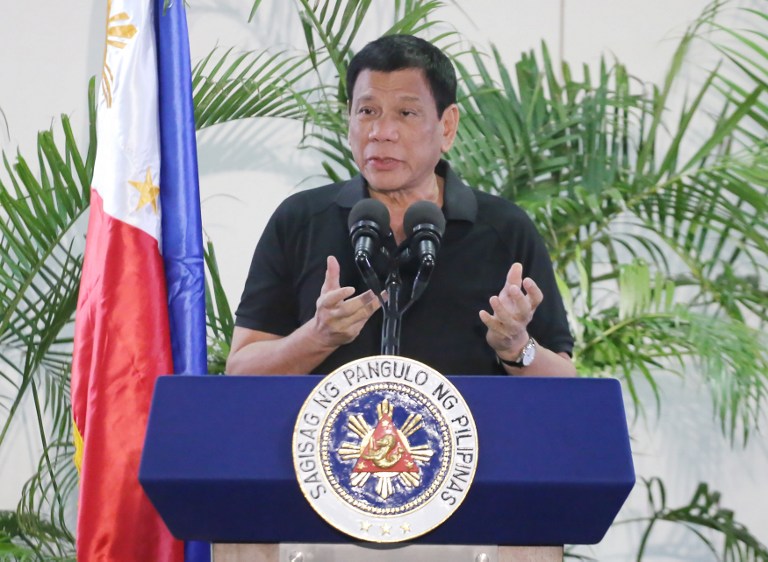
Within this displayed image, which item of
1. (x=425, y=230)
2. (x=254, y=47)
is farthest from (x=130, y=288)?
(x=254, y=47)

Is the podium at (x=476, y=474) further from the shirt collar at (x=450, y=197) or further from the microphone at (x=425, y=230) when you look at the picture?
the shirt collar at (x=450, y=197)

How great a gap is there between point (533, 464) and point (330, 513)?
0.89ft

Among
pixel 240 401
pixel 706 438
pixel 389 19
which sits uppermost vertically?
pixel 389 19

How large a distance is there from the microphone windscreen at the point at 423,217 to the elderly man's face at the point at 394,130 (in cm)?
48

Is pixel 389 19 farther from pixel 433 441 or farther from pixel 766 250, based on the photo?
pixel 433 441

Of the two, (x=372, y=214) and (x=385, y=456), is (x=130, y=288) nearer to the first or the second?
(x=372, y=214)

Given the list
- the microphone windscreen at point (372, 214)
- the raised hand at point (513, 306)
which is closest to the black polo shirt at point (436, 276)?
the raised hand at point (513, 306)

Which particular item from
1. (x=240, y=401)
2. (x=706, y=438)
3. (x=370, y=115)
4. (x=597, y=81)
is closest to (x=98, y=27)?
(x=597, y=81)

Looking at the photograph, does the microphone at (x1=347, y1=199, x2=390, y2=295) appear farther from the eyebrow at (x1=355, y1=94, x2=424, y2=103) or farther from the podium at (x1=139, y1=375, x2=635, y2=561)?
the eyebrow at (x1=355, y1=94, x2=424, y2=103)

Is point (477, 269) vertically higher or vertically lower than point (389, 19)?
lower

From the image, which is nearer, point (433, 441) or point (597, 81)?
point (433, 441)

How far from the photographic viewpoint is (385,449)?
145cm

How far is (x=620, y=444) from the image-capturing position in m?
1.49

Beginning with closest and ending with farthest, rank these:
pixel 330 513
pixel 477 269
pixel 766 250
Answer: pixel 330 513 → pixel 477 269 → pixel 766 250
